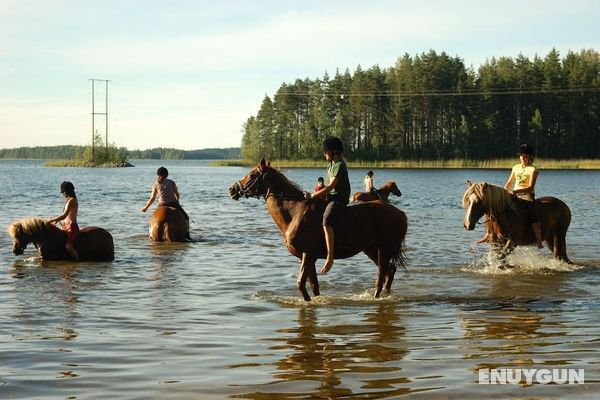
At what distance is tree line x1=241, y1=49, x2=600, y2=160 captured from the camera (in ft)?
380

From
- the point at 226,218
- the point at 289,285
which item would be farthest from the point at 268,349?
the point at 226,218

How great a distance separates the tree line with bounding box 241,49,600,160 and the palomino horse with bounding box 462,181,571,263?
332ft

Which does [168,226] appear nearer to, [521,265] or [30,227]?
[30,227]

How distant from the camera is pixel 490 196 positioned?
14.0 meters

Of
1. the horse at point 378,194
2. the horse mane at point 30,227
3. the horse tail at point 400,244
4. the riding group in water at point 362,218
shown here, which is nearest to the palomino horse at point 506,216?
the riding group in water at point 362,218

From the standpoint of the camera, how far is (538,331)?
30.2ft

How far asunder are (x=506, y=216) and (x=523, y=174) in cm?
116

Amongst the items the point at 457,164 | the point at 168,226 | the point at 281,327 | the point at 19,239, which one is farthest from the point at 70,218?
the point at 457,164

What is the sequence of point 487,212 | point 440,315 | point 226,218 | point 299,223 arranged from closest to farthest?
1. point 440,315
2. point 299,223
3. point 487,212
4. point 226,218

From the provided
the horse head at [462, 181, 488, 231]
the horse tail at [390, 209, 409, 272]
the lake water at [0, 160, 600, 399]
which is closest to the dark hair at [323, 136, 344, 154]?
the horse tail at [390, 209, 409, 272]

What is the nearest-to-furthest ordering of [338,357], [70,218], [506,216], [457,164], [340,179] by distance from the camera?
[338,357]
[340,179]
[506,216]
[70,218]
[457,164]

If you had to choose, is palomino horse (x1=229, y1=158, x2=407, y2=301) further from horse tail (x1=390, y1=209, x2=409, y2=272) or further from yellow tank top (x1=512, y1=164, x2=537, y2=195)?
yellow tank top (x1=512, y1=164, x2=537, y2=195)

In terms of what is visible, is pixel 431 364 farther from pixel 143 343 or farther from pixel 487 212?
pixel 487 212

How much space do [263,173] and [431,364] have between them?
4.79 metres
